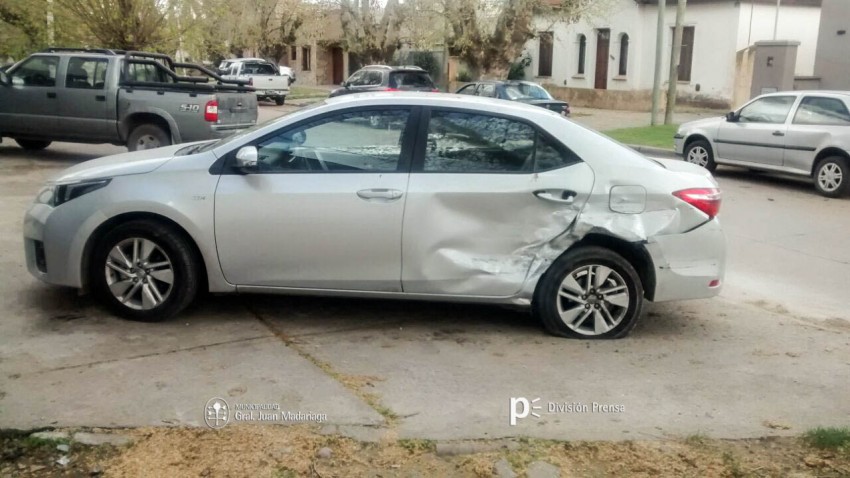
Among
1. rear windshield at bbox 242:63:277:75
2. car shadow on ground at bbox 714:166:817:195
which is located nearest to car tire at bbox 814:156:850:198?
car shadow on ground at bbox 714:166:817:195

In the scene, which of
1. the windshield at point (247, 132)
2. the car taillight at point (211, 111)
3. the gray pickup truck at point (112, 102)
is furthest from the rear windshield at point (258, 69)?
the windshield at point (247, 132)

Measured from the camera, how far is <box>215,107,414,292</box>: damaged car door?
559 centimetres

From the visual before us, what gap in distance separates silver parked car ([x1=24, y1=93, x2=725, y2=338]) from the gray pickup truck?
7.81m

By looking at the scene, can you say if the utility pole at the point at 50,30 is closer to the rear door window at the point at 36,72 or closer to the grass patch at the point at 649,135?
the rear door window at the point at 36,72

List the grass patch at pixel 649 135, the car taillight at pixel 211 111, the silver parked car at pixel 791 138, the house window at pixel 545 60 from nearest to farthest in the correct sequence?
the silver parked car at pixel 791 138, the car taillight at pixel 211 111, the grass patch at pixel 649 135, the house window at pixel 545 60

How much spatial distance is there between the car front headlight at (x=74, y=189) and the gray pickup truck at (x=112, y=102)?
7.65m

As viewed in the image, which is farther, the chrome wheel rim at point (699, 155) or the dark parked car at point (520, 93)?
the dark parked car at point (520, 93)

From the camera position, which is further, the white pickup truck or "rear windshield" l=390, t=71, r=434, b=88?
the white pickup truck

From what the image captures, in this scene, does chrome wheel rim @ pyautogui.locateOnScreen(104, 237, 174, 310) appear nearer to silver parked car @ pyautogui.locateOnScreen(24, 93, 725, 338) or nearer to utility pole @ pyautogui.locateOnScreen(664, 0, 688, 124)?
silver parked car @ pyautogui.locateOnScreen(24, 93, 725, 338)

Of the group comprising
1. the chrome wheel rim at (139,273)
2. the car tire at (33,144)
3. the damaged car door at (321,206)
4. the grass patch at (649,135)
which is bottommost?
the grass patch at (649,135)

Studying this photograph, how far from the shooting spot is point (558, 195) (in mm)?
→ 5648

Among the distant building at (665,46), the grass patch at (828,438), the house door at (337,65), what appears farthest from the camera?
the house door at (337,65)

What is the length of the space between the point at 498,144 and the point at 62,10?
18.3 m

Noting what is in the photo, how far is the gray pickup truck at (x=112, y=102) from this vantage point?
1344cm
